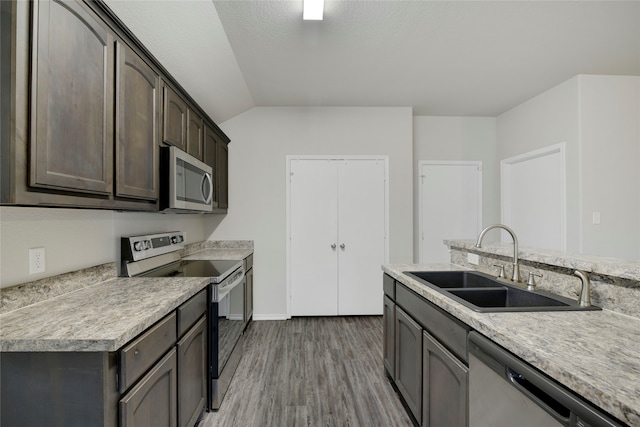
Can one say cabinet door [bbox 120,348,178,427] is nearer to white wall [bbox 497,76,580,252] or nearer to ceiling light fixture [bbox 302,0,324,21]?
ceiling light fixture [bbox 302,0,324,21]

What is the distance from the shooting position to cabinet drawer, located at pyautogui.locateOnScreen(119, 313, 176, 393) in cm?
93

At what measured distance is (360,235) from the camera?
3.40 meters

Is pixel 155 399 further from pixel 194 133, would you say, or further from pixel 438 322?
pixel 194 133

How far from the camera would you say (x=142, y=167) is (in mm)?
1507

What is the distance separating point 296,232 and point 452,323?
2.39 meters

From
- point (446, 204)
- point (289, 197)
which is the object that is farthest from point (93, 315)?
point (446, 204)

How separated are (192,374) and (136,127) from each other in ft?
4.59

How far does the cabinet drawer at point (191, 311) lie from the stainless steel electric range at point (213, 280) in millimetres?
85

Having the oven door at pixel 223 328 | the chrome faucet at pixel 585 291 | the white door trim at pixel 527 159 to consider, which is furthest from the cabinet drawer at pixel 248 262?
the white door trim at pixel 527 159

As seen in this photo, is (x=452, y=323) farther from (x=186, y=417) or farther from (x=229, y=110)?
(x=229, y=110)

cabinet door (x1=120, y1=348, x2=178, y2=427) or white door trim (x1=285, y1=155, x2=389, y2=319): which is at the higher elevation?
white door trim (x1=285, y1=155, x2=389, y2=319)

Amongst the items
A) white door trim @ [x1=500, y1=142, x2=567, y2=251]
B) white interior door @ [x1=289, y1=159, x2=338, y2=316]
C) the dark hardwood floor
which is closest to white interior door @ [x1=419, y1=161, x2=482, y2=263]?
white door trim @ [x1=500, y1=142, x2=567, y2=251]

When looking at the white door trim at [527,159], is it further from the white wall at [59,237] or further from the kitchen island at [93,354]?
the white wall at [59,237]

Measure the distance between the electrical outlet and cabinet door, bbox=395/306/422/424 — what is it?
1.90 metres
